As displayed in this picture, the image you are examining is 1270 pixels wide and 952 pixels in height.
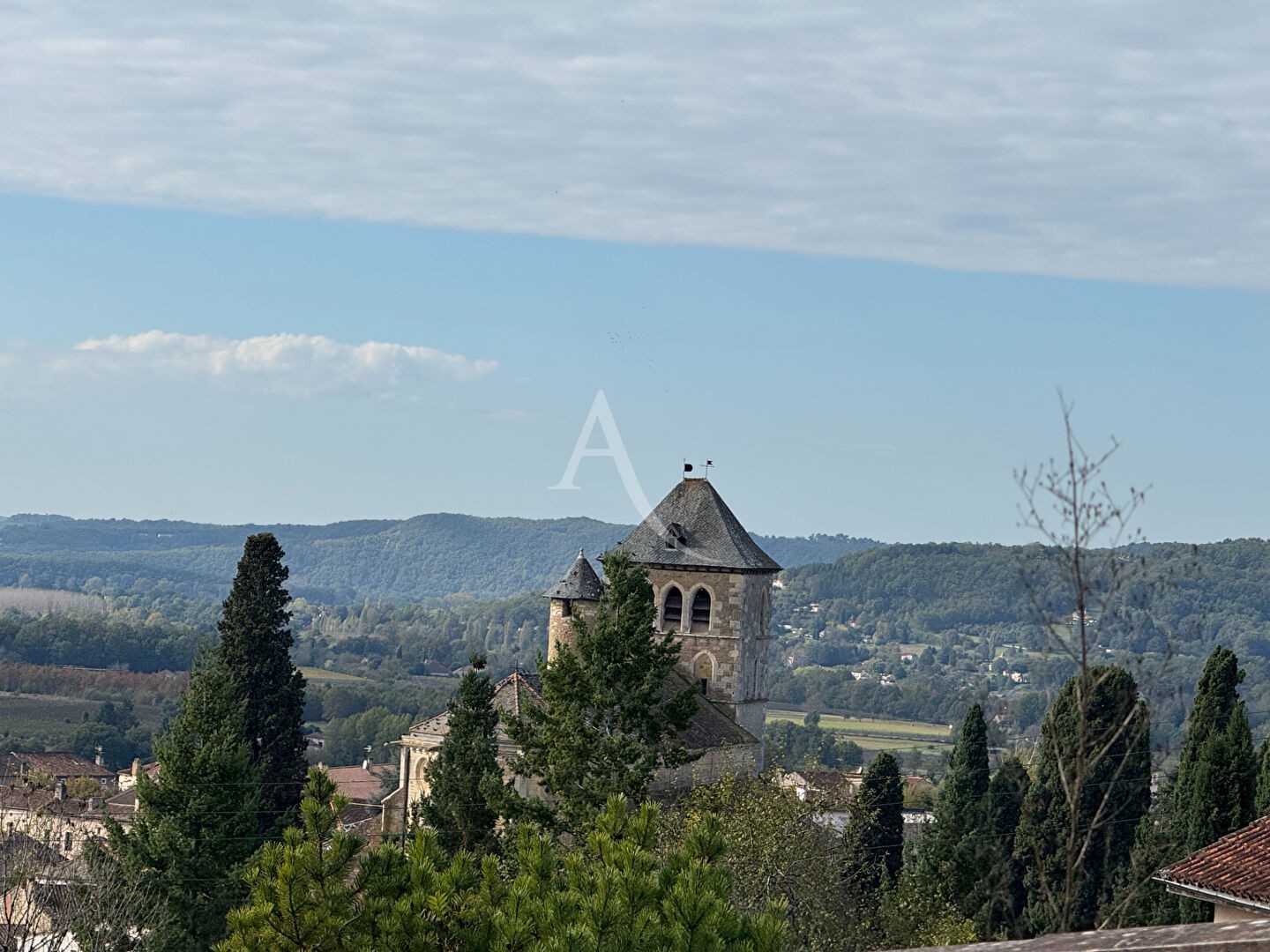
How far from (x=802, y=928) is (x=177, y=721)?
1703cm

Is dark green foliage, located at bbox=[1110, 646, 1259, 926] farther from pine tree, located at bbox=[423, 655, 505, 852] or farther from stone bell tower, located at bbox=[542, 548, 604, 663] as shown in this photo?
stone bell tower, located at bbox=[542, 548, 604, 663]

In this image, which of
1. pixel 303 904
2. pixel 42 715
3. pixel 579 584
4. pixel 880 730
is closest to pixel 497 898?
pixel 303 904

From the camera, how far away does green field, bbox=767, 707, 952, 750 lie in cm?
15925

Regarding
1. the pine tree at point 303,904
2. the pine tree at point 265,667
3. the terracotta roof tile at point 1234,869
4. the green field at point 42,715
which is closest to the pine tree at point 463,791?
the pine tree at point 265,667

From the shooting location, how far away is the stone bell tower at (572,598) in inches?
1860

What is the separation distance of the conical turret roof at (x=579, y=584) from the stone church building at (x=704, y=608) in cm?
2

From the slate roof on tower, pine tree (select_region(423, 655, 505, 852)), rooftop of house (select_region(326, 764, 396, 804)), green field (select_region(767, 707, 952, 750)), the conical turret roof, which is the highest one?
the slate roof on tower

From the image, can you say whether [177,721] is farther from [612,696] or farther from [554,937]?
[554,937]

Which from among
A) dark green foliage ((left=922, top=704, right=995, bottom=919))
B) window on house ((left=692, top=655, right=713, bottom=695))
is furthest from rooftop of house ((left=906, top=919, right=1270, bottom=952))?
window on house ((left=692, top=655, right=713, bottom=695))

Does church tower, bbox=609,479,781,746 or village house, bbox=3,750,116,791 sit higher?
church tower, bbox=609,479,781,746

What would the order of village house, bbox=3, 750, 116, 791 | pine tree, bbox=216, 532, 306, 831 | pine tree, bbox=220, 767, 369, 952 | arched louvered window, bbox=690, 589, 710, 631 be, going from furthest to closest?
village house, bbox=3, 750, 116, 791 < arched louvered window, bbox=690, 589, 710, 631 < pine tree, bbox=216, 532, 306, 831 < pine tree, bbox=220, 767, 369, 952

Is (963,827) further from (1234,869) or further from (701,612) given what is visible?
(1234,869)

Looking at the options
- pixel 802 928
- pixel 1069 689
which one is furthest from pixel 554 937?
pixel 802 928

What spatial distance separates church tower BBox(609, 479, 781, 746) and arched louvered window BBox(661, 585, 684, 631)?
0.08ft
